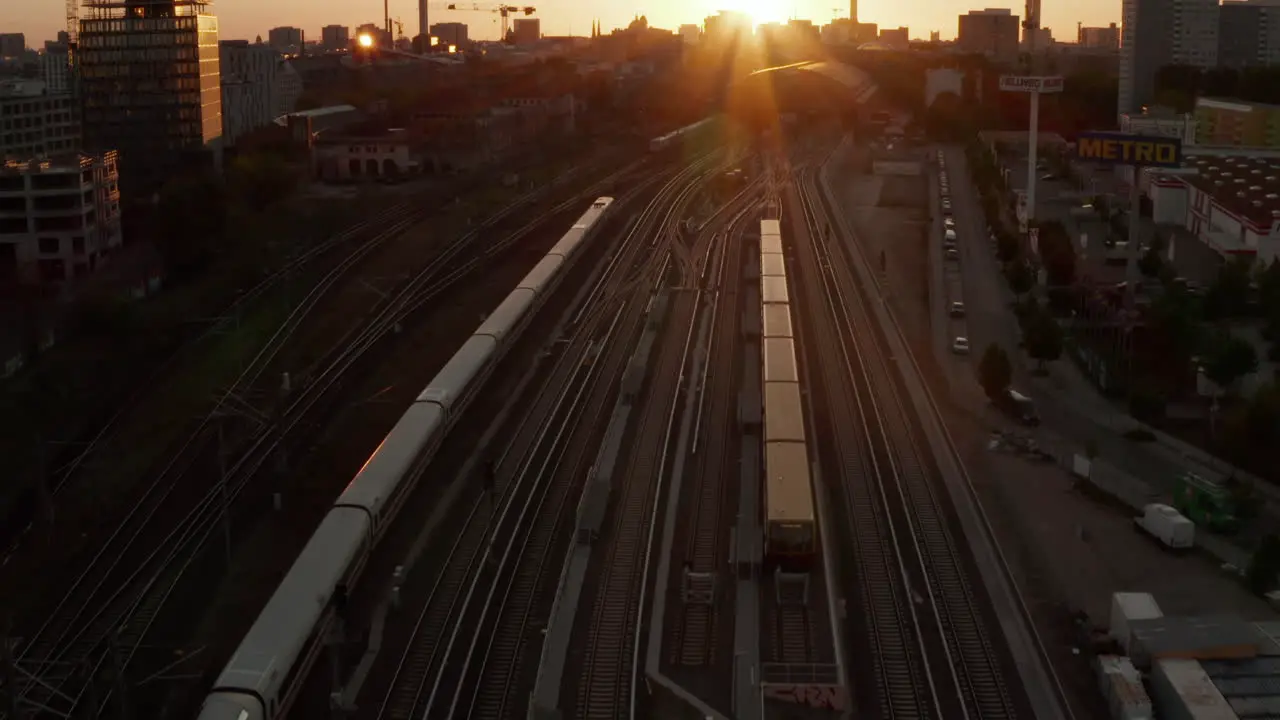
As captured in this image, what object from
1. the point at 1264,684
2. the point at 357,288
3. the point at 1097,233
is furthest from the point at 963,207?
the point at 1264,684

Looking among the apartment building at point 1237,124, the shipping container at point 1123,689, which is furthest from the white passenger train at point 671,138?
the shipping container at point 1123,689

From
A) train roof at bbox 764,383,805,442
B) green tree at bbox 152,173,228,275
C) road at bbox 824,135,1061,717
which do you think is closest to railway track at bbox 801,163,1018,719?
road at bbox 824,135,1061,717

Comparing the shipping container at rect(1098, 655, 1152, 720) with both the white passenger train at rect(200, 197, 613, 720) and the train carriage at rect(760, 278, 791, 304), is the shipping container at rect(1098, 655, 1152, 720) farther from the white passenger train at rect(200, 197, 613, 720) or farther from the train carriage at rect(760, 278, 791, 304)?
the train carriage at rect(760, 278, 791, 304)

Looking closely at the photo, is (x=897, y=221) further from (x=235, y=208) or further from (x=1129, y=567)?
(x=1129, y=567)

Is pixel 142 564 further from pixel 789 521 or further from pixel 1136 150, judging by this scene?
pixel 1136 150

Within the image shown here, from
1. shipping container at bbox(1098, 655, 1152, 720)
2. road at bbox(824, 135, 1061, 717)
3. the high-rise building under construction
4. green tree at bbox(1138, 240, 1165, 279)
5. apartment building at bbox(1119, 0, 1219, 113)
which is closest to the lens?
shipping container at bbox(1098, 655, 1152, 720)

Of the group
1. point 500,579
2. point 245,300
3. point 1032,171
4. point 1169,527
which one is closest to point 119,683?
point 500,579
